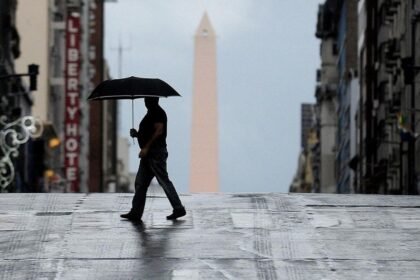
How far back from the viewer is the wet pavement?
23.6 meters

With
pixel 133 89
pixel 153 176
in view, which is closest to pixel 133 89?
pixel 133 89

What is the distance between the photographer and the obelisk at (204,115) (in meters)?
117

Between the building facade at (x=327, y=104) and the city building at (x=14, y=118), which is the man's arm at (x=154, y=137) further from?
the building facade at (x=327, y=104)

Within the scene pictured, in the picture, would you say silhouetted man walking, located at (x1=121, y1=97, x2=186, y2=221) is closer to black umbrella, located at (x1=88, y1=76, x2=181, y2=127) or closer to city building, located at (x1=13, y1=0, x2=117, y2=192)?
black umbrella, located at (x1=88, y1=76, x2=181, y2=127)

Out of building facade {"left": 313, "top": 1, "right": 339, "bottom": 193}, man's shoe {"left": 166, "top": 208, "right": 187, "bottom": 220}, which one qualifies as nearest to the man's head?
man's shoe {"left": 166, "top": 208, "right": 187, "bottom": 220}

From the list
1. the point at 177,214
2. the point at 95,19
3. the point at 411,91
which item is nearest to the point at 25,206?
the point at 177,214

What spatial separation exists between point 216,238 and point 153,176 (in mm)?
1901

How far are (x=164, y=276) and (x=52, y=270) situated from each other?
1.60 meters

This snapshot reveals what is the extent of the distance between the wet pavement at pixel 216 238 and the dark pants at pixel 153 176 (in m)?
0.40

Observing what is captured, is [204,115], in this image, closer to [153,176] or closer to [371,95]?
[371,95]

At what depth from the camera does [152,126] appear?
27.7m

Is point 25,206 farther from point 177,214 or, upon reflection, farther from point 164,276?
point 164,276

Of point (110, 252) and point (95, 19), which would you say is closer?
→ point (110, 252)

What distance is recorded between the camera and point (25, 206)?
1224 inches
